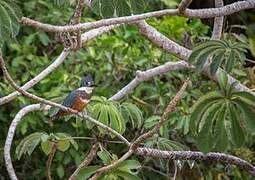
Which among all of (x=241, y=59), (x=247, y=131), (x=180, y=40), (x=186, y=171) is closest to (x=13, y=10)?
(x=247, y=131)

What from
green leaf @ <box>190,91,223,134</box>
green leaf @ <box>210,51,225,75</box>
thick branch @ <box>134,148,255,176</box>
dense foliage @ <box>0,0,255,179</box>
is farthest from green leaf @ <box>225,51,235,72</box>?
dense foliage @ <box>0,0,255,179</box>

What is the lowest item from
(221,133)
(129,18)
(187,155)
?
(187,155)

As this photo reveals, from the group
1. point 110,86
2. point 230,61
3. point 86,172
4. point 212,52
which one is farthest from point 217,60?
point 110,86

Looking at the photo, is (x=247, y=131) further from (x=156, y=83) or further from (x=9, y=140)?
(x=156, y=83)

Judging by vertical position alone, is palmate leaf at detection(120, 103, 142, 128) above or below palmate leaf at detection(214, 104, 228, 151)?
below

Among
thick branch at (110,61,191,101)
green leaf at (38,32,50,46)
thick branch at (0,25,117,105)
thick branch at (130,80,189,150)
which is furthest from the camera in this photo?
green leaf at (38,32,50,46)

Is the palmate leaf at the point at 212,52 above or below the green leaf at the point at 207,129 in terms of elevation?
above

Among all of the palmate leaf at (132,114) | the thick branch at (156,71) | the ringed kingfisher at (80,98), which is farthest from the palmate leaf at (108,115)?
the thick branch at (156,71)

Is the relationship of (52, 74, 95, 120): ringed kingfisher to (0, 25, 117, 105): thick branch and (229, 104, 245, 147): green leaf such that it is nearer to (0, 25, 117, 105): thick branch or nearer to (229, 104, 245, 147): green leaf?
(0, 25, 117, 105): thick branch

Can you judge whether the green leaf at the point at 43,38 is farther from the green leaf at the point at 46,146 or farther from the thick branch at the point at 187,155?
the thick branch at the point at 187,155

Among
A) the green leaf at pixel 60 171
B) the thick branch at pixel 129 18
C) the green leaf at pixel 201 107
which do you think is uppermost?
the thick branch at pixel 129 18

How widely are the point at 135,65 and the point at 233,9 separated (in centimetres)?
142

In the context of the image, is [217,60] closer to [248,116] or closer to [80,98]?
[248,116]

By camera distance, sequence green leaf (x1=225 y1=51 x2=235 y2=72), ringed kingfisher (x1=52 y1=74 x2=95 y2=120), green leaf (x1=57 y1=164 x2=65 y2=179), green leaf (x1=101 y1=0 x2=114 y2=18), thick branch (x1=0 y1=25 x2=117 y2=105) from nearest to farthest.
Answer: green leaf (x1=101 y1=0 x2=114 y2=18), green leaf (x1=225 y1=51 x2=235 y2=72), ringed kingfisher (x1=52 y1=74 x2=95 y2=120), thick branch (x1=0 y1=25 x2=117 y2=105), green leaf (x1=57 y1=164 x2=65 y2=179)
